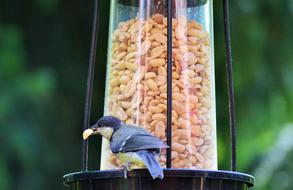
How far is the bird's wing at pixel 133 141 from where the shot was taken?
305 centimetres

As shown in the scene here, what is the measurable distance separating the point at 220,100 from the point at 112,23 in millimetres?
2156

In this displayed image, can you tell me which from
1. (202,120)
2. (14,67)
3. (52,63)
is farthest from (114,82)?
(52,63)

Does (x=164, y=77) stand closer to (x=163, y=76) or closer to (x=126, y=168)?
(x=163, y=76)

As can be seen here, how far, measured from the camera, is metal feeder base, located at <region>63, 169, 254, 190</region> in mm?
2967

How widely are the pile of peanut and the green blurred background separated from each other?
1.83 meters

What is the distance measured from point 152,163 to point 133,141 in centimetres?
17

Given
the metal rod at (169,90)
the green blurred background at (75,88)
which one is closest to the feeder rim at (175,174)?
the metal rod at (169,90)

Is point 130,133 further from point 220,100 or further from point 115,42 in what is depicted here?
point 220,100

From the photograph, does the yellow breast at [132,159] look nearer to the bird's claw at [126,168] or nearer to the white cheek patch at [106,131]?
the bird's claw at [126,168]

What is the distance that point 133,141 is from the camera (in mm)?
3088

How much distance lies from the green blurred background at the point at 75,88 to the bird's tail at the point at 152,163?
229 cm

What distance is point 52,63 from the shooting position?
5977 mm

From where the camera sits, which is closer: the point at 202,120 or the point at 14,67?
the point at 202,120

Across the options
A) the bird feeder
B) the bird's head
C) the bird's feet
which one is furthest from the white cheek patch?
the bird's feet
